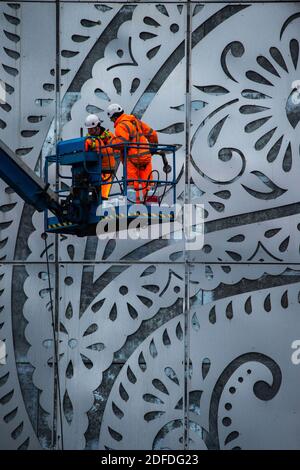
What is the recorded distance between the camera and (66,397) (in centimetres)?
2267

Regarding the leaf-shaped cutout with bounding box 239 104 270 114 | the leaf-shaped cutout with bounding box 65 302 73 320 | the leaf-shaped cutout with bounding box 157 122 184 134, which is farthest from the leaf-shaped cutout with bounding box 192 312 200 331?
the leaf-shaped cutout with bounding box 239 104 270 114

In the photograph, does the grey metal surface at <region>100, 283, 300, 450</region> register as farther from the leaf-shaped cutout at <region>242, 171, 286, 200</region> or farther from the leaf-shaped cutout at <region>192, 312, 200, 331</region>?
the leaf-shaped cutout at <region>242, 171, 286, 200</region>

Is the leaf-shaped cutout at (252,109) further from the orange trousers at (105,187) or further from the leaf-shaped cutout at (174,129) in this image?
the orange trousers at (105,187)

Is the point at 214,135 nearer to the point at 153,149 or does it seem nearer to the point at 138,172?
the point at 153,149

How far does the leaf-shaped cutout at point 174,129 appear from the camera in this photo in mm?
22984

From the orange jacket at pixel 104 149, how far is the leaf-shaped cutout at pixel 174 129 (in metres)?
3.36

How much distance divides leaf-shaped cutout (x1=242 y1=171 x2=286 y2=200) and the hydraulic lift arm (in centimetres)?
476

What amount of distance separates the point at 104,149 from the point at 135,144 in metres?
0.68

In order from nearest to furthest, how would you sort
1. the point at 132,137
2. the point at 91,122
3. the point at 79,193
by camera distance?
the point at 79,193
the point at 132,137
the point at 91,122

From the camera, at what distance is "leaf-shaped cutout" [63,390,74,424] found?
22641mm

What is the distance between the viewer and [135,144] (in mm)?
18953

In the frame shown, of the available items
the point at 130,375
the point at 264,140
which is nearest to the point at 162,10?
the point at 264,140

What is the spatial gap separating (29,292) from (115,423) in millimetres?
2478
